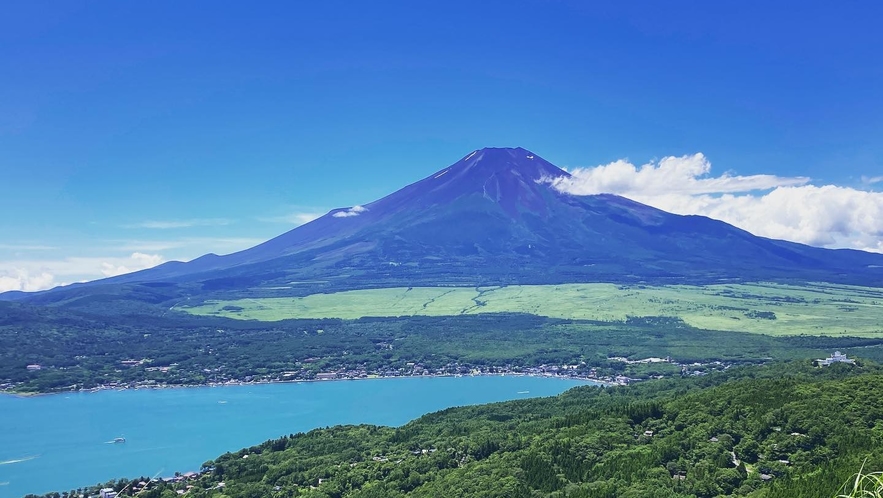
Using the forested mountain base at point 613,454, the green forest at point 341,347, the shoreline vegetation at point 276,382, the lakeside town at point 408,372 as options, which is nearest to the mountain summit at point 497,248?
the green forest at point 341,347

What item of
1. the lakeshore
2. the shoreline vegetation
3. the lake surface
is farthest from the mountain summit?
the lake surface

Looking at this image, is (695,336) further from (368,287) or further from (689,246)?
(689,246)

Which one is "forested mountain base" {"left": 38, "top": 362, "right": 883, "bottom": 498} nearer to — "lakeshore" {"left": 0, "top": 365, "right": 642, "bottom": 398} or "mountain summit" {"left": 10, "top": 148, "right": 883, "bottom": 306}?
"lakeshore" {"left": 0, "top": 365, "right": 642, "bottom": 398}

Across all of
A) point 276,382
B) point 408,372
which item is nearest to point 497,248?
point 408,372

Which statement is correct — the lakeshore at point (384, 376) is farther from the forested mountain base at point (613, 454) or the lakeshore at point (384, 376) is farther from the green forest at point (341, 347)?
the forested mountain base at point (613, 454)

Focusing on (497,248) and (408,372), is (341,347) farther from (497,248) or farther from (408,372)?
(497,248)

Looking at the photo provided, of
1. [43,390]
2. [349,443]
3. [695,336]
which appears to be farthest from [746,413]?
[43,390]
